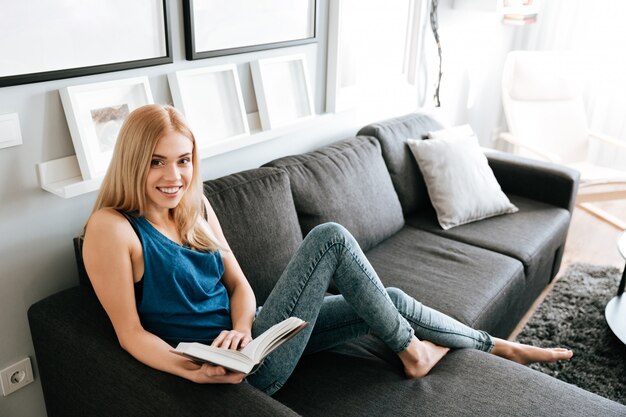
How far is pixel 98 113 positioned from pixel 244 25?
69 centimetres

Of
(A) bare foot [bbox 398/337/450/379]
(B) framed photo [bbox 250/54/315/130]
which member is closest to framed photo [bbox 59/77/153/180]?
(B) framed photo [bbox 250/54/315/130]

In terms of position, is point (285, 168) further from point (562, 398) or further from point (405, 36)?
point (405, 36)

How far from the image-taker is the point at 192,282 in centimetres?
148

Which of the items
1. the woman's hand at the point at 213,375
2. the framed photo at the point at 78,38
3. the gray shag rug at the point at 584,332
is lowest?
the gray shag rug at the point at 584,332

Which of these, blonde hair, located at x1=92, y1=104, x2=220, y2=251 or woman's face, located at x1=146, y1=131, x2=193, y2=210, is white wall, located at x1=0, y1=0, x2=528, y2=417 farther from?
woman's face, located at x1=146, y1=131, x2=193, y2=210

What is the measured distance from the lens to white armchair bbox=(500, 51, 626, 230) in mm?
Result: 3600

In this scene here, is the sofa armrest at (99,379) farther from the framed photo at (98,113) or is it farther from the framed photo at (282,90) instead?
the framed photo at (282,90)

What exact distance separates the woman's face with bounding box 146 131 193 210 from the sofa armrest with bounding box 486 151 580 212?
1.96 meters

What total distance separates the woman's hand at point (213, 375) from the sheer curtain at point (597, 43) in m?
3.52

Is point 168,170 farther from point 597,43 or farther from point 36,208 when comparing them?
point 597,43

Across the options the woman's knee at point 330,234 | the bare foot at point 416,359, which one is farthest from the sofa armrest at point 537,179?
the woman's knee at point 330,234

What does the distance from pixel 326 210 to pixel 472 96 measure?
2.27m

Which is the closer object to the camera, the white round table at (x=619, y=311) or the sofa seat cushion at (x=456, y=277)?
the sofa seat cushion at (x=456, y=277)

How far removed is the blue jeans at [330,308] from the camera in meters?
1.48
